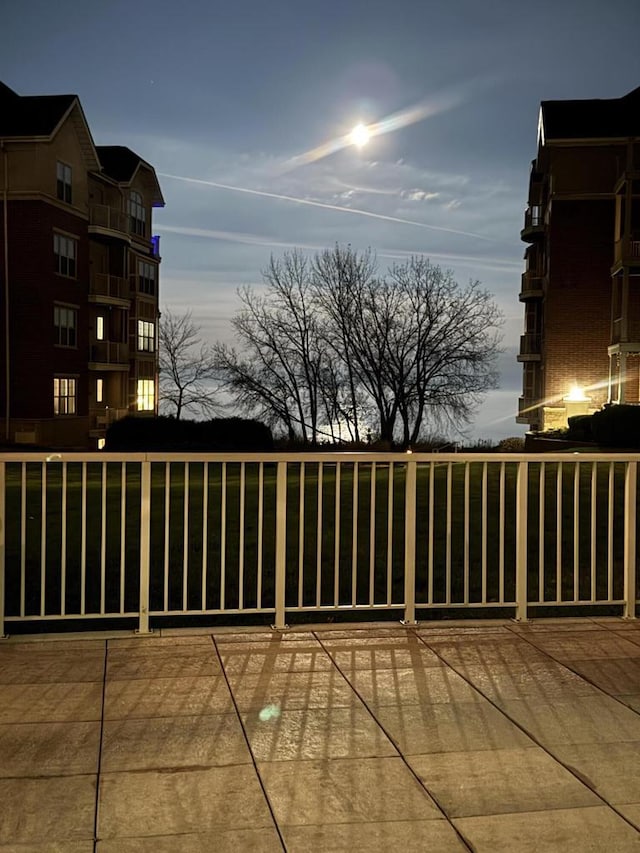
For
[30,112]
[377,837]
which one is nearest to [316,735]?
[377,837]

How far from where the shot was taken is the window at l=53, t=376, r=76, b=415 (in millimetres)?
33594

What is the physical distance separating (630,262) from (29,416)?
20.0m

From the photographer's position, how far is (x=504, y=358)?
35.6 meters

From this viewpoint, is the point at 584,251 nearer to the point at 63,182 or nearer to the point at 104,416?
the point at 63,182

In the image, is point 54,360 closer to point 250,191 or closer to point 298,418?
point 298,418

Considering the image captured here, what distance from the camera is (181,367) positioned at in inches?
1893

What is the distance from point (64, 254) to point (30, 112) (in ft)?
16.3

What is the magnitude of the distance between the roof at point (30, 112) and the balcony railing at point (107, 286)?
6.05m

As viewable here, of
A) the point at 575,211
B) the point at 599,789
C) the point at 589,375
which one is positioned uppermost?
the point at 575,211

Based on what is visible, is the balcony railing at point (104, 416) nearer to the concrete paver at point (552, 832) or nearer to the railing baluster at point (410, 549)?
the railing baluster at point (410, 549)

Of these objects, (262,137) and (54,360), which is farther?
(262,137)

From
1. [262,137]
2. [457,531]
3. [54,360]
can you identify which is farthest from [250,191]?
[457,531]

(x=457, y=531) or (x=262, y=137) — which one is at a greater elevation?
(x=262, y=137)

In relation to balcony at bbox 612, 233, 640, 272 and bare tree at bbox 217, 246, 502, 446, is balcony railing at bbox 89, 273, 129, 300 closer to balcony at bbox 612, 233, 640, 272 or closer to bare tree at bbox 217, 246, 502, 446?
bare tree at bbox 217, 246, 502, 446
